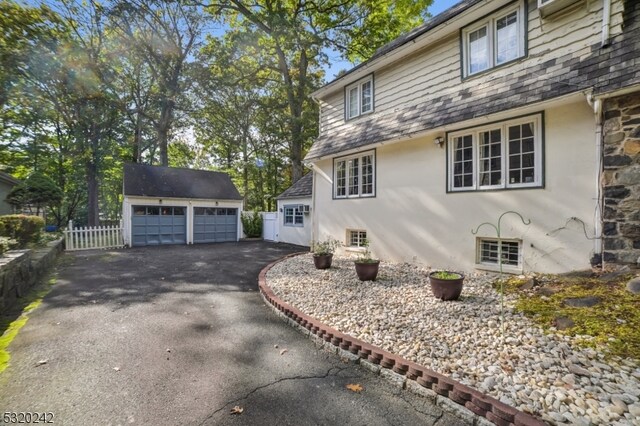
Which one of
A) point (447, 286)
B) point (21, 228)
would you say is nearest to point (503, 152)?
point (447, 286)

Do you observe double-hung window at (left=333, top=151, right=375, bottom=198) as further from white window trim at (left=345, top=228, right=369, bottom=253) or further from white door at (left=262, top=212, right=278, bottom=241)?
white door at (left=262, top=212, right=278, bottom=241)

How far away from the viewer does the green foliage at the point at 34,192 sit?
1369 cm

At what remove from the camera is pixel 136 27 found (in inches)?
721

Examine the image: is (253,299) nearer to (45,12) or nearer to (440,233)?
(440,233)

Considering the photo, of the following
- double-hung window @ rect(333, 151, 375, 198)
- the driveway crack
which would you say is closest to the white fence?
double-hung window @ rect(333, 151, 375, 198)

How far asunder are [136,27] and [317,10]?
38.1ft

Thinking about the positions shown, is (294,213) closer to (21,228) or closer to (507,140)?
(21,228)

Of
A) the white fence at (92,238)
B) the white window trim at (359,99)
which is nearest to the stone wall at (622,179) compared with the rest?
the white window trim at (359,99)

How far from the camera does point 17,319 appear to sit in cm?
446

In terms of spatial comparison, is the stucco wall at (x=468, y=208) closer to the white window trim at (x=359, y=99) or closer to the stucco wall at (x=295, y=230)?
the white window trim at (x=359, y=99)

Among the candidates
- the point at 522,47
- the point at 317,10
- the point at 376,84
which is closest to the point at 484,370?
the point at 522,47

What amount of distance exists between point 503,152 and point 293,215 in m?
10.7

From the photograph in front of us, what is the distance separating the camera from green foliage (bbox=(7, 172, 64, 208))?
13.7m

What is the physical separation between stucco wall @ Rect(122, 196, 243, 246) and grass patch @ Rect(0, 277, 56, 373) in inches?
319
